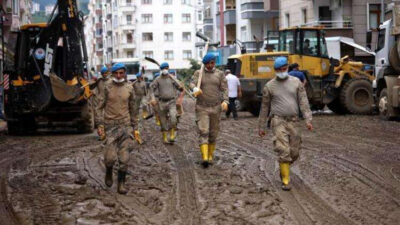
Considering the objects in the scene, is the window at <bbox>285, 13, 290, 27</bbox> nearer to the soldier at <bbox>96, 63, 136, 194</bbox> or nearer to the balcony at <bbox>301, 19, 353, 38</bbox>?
the balcony at <bbox>301, 19, 353, 38</bbox>

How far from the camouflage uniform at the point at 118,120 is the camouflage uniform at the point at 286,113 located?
72.4 inches

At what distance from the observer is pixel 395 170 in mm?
11062

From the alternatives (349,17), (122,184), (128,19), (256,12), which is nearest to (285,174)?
(122,184)

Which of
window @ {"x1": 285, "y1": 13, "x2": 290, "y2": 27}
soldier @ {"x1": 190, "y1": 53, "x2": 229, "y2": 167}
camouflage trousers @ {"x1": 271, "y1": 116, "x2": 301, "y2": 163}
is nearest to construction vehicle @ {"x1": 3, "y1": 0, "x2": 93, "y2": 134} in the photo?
soldier @ {"x1": 190, "y1": 53, "x2": 229, "y2": 167}

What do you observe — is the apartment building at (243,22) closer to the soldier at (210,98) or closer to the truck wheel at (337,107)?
the truck wheel at (337,107)

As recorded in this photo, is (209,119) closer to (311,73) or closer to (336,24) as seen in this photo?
(311,73)

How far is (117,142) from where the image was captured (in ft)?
32.6

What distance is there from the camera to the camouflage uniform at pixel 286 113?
385 inches

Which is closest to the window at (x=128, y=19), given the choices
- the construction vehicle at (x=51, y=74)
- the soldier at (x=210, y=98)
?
the construction vehicle at (x=51, y=74)

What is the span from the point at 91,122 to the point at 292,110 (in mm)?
11070

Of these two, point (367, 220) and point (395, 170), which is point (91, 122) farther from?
point (367, 220)

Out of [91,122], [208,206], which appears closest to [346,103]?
[91,122]

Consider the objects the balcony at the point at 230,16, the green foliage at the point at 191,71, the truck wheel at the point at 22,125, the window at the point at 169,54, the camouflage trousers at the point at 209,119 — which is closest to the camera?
the camouflage trousers at the point at 209,119

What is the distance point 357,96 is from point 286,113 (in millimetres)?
15989
